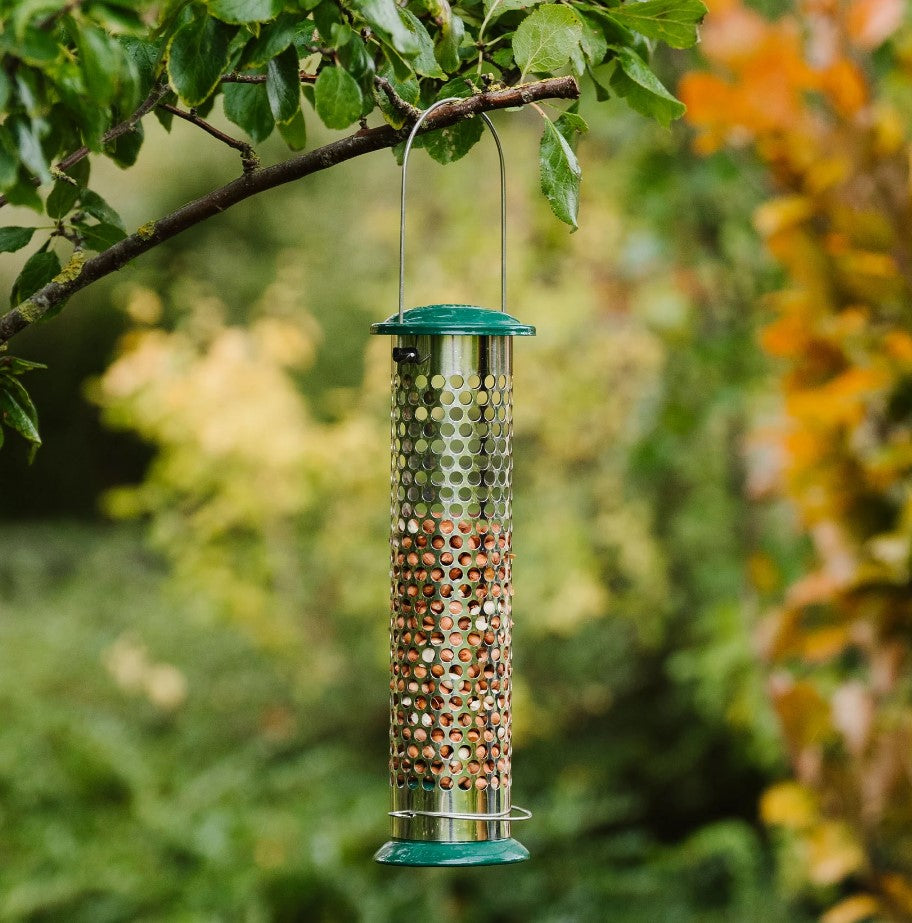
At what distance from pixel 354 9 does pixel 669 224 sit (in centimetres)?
371

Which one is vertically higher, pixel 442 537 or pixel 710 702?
pixel 710 702

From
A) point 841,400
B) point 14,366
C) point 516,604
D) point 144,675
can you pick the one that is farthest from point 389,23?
point 144,675

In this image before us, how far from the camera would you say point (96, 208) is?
1.37m

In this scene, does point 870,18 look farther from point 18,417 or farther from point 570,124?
point 18,417

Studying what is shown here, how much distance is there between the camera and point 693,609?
5.74 meters

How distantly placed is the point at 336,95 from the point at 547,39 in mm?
212

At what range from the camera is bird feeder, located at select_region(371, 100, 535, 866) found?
1.68m

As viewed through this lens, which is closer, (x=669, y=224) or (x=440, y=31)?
(x=440, y=31)

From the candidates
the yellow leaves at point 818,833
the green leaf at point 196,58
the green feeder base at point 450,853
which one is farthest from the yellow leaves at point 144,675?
the green leaf at point 196,58

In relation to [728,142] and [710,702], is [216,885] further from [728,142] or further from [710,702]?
[728,142]

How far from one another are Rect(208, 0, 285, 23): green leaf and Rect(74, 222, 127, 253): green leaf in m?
0.43

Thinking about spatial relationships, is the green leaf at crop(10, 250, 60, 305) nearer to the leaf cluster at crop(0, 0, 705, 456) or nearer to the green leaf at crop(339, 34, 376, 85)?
the leaf cluster at crop(0, 0, 705, 456)

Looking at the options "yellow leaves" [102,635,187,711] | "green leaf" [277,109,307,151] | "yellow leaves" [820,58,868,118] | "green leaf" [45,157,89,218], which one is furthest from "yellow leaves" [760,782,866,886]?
"yellow leaves" [102,635,187,711]

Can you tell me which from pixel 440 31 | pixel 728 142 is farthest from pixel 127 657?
pixel 440 31
